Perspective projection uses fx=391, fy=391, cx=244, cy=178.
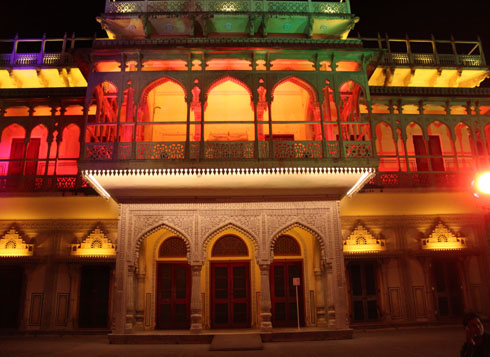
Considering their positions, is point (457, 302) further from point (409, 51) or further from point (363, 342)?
point (409, 51)

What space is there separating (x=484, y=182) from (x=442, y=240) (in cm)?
1060

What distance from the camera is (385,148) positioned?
15727 mm

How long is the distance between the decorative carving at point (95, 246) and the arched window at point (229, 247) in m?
3.69

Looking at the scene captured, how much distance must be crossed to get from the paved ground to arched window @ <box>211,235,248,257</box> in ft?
13.2

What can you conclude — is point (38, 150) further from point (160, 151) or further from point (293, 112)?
point (293, 112)

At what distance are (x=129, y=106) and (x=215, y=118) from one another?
12.2 ft

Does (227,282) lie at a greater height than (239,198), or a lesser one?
lesser

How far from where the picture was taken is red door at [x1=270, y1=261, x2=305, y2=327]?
Result: 14.0 metres

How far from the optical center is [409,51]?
17016 millimetres

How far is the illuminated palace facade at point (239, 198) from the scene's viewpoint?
39.4 ft

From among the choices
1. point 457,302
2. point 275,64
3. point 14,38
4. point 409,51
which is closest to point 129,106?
point 275,64

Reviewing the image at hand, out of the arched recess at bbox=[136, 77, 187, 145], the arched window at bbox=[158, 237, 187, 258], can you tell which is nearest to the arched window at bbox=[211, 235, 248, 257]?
the arched window at bbox=[158, 237, 187, 258]

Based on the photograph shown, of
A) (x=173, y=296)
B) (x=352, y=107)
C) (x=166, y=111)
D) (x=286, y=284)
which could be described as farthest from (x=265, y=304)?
(x=166, y=111)

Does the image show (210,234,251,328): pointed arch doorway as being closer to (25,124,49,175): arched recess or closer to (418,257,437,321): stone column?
(418,257,437,321): stone column
